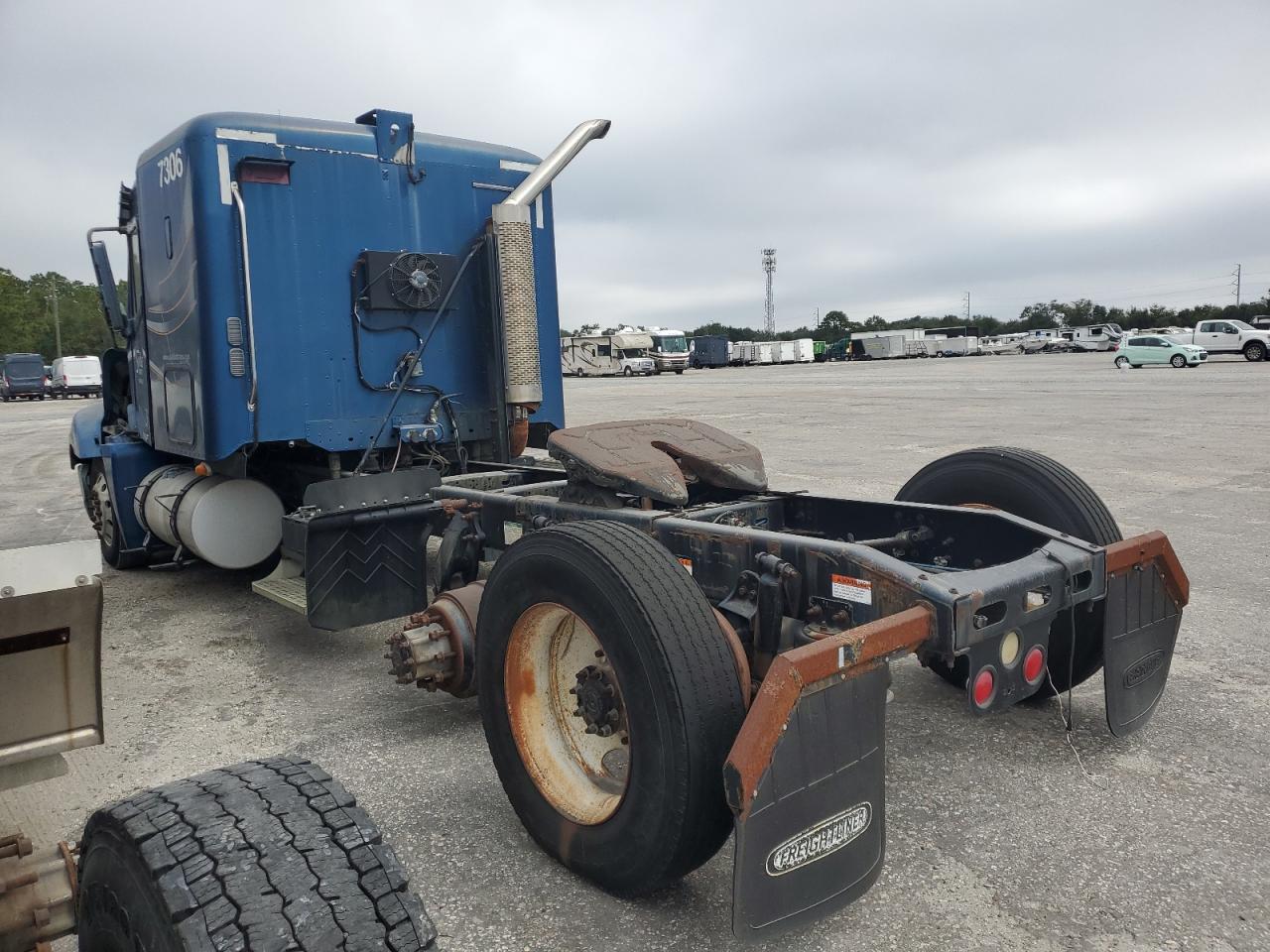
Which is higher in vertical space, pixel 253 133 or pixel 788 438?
pixel 253 133

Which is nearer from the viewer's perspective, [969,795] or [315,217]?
[969,795]

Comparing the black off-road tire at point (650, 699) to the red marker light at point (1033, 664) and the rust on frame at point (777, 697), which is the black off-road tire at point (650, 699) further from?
the red marker light at point (1033, 664)

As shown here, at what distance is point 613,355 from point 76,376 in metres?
27.3

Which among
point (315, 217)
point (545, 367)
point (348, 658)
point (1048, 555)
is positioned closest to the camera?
point (1048, 555)

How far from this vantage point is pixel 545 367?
6.65m

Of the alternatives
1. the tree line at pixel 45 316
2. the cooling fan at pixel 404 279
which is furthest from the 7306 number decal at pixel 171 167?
the tree line at pixel 45 316

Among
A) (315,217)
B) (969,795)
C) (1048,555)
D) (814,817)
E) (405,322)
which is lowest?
(969,795)

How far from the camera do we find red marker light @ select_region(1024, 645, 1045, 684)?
114 inches

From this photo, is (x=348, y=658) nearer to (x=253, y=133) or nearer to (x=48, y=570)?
(x=253, y=133)

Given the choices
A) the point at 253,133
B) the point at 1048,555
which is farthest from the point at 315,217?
the point at 1048,555

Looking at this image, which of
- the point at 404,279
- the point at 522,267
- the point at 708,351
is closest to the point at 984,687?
the point at 522,267

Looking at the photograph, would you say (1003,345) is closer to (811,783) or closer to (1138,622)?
A: (1138,622)

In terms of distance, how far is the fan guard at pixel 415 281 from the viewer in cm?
598

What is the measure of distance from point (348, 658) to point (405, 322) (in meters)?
2.15
